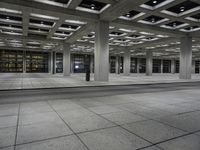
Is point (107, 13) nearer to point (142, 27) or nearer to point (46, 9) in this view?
point (46, 9)

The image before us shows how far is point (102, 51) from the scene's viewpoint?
17.0 m

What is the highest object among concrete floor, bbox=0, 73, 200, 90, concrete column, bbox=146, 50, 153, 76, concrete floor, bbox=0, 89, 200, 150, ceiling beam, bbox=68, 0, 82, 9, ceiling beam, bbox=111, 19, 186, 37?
ceiling beam, bbox=68, 0, 82, 9

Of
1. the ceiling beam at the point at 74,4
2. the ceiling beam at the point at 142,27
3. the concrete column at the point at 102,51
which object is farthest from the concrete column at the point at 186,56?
the ceiling beam at the point at 74,4

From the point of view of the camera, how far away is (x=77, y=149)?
2.73 metres

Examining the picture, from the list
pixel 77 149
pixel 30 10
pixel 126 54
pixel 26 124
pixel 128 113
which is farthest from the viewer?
pixel 126 54

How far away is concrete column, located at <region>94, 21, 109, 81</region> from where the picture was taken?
1675 centimetres

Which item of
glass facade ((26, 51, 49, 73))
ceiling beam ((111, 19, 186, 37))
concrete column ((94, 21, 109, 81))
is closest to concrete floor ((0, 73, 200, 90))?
concrete column ((94, 21, 109, 81))

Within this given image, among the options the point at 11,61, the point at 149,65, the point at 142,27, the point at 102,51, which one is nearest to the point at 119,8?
the point at 102,51

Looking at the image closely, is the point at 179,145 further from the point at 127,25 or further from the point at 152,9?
the point at 127,25

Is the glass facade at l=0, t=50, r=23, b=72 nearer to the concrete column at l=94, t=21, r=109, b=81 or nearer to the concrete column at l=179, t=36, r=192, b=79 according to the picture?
the concrete column at l=94, t=21, r=109, b=81

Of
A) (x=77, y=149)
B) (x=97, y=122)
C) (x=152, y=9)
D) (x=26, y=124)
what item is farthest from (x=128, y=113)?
(x=152, y=9)

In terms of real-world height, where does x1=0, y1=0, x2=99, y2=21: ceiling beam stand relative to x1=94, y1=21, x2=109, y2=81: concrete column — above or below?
above

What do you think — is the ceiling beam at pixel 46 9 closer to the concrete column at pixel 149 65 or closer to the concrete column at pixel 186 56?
the concrete column at pixel 186 56

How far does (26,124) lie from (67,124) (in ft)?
3.48
